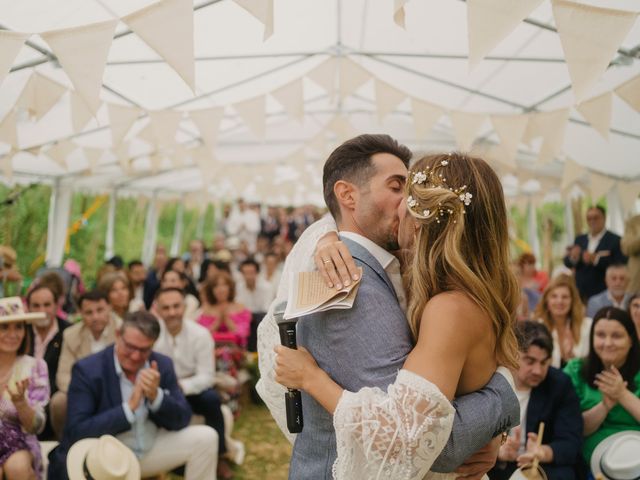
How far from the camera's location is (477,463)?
145 cm

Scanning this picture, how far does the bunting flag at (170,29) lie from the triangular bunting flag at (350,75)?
3135 millimetres

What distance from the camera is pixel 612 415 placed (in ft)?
10.0

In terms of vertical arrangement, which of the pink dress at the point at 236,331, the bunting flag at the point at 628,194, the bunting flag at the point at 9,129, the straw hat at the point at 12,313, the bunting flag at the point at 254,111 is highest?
the bunting flag at the point at 254,111

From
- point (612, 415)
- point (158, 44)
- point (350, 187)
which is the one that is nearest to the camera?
point (350, 187)

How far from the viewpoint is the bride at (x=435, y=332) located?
1204mm

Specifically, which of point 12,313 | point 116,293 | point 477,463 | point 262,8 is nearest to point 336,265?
point 477,463

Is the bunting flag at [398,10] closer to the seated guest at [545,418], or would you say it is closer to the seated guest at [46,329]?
the seated guest at [545,418]

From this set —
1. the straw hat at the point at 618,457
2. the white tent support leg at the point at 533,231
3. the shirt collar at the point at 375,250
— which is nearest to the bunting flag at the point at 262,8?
the shirt collar at the point at 375,250

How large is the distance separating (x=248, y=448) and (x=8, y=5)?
12.7 feet

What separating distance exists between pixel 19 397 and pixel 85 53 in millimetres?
1885

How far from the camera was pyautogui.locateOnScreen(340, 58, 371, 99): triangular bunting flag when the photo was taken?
5.65m

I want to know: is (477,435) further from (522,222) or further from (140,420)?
(522,222)

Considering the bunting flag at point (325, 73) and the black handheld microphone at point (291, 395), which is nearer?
the black handheld microphone at point (291, 395)

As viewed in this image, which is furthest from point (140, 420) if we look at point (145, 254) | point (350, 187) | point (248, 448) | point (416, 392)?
point (145, 254)
